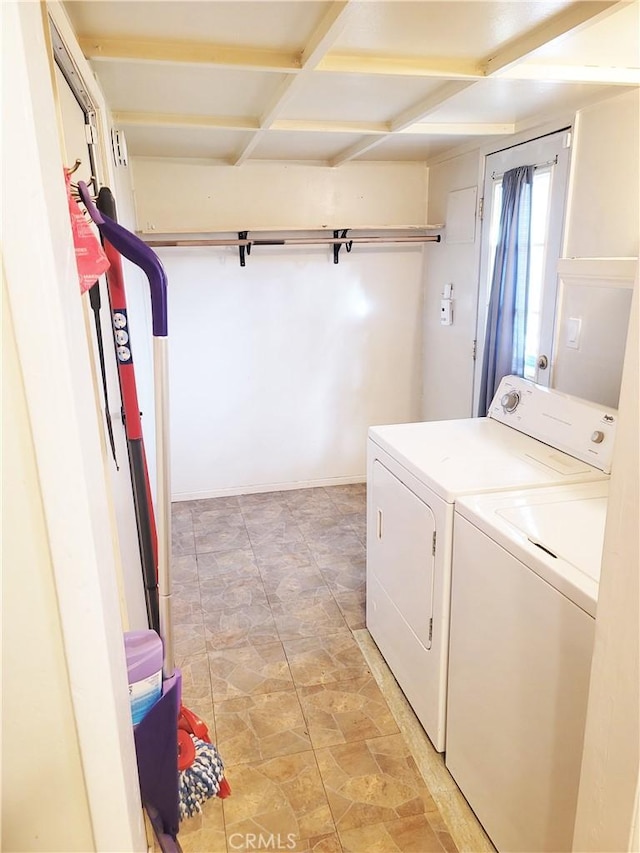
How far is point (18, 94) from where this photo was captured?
623 millimetres

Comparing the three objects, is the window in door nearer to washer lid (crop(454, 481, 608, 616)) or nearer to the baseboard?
washer lid (crop(454, 481, 608, 616))

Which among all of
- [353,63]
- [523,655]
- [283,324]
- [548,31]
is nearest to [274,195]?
[283,324]

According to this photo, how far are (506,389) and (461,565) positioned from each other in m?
1.08

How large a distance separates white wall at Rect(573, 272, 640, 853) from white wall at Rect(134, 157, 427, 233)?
3191 mm

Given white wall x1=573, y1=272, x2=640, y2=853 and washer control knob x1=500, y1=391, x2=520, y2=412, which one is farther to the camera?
washer control knob x1=500, y1=391, x2=520, y2=412

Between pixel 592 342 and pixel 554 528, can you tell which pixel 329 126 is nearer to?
pixel 592 342

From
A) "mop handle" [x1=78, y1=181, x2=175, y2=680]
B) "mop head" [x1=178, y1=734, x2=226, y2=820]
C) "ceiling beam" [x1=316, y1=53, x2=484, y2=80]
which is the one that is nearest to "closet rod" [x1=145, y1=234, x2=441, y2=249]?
"ceiling beam" [x1=316, y1=53, x2=484, y2=80]

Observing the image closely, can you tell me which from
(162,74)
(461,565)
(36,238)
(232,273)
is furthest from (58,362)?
(232,273)

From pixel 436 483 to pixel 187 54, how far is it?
154cm

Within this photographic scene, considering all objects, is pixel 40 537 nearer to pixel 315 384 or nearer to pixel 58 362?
pixel 58 362

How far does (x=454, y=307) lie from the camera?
12.3 ft

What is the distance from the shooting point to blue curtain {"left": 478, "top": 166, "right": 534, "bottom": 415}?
9.49ft

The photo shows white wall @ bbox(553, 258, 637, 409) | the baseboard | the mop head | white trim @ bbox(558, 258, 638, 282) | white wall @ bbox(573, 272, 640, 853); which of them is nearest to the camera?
white wall @ bbox(573, 272, 640, 853)

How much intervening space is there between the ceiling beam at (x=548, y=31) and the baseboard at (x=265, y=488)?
2.93 m
